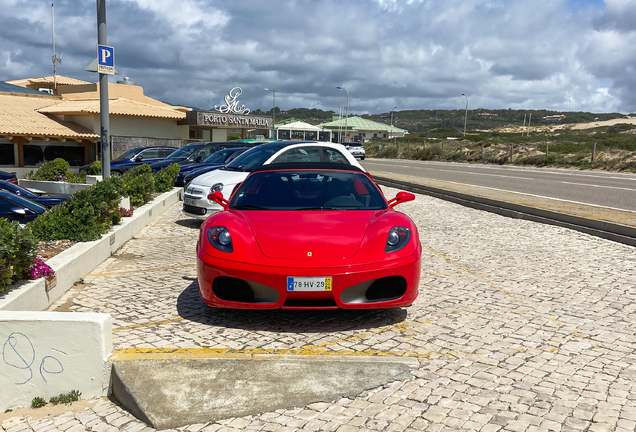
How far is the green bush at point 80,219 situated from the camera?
7.22m

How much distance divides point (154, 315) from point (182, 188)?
37.1ft

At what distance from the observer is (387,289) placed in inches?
187

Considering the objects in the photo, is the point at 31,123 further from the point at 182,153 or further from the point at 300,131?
the point at 300,131

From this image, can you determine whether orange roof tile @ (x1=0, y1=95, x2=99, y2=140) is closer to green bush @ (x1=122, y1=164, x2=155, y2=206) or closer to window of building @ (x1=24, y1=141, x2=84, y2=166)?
window of building @ (x1=24, y1=141, x2=84, y2=166)

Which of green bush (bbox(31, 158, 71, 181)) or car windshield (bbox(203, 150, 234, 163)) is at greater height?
car windshield (bbox(203, 150, 234, 163))

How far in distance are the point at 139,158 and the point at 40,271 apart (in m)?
17.2

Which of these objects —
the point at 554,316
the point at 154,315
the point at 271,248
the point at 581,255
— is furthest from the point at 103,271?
the point at 581,255

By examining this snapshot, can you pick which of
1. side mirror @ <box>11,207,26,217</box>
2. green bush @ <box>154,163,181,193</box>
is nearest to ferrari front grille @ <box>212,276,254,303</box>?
side mirror @ <box>11,207,26,217</box>

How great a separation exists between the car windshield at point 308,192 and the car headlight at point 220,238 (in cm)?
62

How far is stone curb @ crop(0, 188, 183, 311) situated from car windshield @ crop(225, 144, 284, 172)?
90.6 inches

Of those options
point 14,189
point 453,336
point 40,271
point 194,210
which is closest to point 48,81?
point 14,189

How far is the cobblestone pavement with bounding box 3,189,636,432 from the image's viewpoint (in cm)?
336

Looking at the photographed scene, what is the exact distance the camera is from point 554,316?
→ 5.31 meters

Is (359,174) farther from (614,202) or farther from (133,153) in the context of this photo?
(133,153)
